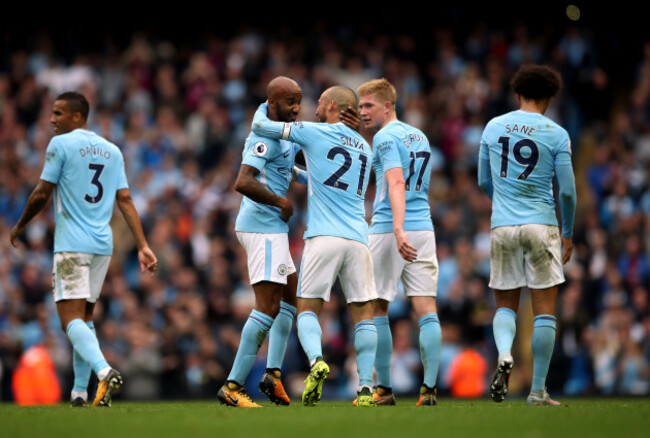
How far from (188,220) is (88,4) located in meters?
6.73

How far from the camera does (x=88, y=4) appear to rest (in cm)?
2175

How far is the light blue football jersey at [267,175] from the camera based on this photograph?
8.48m

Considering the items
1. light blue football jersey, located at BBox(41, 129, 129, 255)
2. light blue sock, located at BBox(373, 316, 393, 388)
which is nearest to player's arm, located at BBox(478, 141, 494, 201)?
light blue sock, located at BBox(373, 316, 393, 388)

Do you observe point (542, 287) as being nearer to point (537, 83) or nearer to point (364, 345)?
point (364, 345)

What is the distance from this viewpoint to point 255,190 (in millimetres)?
8336

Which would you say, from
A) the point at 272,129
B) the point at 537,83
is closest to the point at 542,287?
the point at 537,83

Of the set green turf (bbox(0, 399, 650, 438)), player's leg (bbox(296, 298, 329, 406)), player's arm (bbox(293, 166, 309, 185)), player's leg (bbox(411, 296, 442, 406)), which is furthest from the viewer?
player's arm (bbox(293, 166, 309, 185))

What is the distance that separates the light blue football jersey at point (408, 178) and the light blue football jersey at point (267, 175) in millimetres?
841

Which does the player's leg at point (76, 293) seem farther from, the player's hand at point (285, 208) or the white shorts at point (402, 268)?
the white shorts at point (402, 268)

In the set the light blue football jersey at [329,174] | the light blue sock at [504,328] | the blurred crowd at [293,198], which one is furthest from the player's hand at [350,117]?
the blurred crowd at [293,198]

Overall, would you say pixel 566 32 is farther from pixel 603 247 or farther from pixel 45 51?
pixel 45 51

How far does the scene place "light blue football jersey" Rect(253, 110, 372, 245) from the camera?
27.7 ft

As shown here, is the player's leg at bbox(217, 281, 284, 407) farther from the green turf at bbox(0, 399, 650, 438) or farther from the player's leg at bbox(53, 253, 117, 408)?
the player's leg at bbox(53, 253, 117, 408)

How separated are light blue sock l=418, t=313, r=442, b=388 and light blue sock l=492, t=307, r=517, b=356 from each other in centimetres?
52
